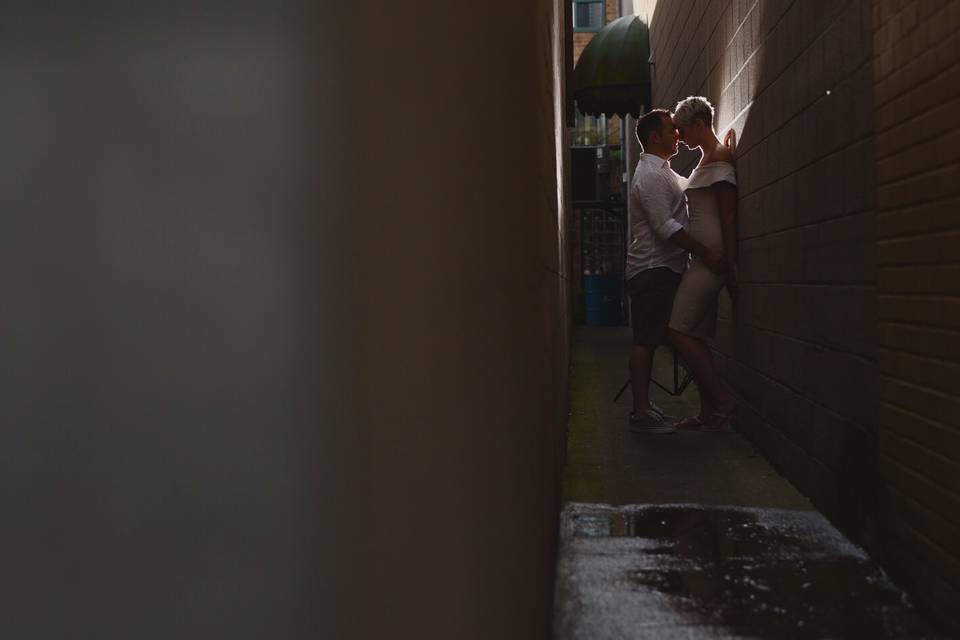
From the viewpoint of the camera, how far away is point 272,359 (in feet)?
1.97

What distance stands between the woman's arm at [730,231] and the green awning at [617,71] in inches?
270

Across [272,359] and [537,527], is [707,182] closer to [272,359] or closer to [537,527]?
[537,527]

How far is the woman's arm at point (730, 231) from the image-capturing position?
5512 mm

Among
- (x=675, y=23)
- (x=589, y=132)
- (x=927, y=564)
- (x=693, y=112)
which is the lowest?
(x=927, y=564)

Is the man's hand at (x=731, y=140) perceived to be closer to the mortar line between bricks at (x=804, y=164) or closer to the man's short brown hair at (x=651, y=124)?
the mortar line between bricks at (x=804, y=164)

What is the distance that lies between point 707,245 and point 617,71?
7.01 metres

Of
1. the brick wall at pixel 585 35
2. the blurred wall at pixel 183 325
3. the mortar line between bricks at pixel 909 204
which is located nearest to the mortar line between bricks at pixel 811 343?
the mortar line between bricks at pixel 909 204

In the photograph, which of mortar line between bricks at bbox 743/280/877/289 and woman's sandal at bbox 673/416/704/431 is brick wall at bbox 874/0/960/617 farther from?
woman's sandal at bbox 673/416/704/431

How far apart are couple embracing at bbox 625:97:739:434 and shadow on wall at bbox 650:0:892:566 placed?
167 mm

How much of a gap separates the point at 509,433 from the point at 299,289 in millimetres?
971

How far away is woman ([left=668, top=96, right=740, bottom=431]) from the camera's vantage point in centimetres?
553

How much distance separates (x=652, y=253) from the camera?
19.4 feet

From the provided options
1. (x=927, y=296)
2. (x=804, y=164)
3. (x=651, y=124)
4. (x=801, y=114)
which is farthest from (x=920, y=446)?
(x=651, y=124)

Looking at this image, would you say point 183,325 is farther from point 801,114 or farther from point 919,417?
point 801,114
